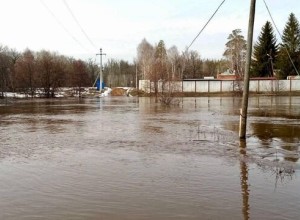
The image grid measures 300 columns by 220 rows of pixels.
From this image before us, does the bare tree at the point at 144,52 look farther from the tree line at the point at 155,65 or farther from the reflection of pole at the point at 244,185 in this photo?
the reflection of pole at the point at 244,185

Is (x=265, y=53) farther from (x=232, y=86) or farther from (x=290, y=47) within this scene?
(x=232, y=86)

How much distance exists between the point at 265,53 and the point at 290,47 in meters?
4.61

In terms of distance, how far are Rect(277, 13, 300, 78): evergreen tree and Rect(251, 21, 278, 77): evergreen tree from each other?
174 centimetres

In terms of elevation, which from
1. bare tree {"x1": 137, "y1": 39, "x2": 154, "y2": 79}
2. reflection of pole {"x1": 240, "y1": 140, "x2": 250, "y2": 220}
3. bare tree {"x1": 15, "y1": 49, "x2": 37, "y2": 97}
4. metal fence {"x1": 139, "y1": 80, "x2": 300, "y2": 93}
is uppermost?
bare tree {"x1": 137, "y1": 39, "x2": 154, "y2": 79}

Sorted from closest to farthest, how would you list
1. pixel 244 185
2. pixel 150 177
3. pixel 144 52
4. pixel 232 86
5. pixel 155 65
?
pixel 244 185, pixel 150 177, pixel 155 65, pixel 232 86, pixel 144 52

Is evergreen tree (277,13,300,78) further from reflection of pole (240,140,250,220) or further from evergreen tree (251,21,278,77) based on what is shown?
reflection of pole (240,140,250,220)

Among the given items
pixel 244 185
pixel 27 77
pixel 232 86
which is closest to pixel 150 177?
pixel 244 185

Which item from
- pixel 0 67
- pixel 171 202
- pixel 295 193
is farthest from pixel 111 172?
pixel 0 67

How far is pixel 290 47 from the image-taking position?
246ft

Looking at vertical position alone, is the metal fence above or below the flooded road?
above

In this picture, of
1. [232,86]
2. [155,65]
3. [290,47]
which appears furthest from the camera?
[290,47]

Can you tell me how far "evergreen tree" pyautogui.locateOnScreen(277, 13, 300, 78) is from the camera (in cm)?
7275

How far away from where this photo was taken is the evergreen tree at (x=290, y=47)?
72.8 meters

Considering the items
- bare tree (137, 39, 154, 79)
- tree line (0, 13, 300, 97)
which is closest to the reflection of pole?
tree line (0, 13, 300, 97)
